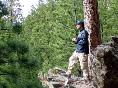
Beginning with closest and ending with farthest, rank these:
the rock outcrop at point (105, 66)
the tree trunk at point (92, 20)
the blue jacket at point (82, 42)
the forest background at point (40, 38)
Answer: the rock outcrop at point (105, 66)
the blue jacket at point (82, 42)
the tree trunk at point (92, 20)
the forest background at point (40, 38)

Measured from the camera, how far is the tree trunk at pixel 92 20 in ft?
38.1

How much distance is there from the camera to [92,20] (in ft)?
38.6

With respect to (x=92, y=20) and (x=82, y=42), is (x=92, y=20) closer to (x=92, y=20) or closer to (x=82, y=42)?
(x=92, y=20)

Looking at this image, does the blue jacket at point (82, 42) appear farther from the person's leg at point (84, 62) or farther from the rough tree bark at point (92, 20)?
the rough tree bark at point (92, 20)

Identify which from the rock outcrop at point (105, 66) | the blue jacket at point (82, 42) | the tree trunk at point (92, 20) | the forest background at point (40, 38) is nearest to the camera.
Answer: the rock outcrop at point (105, 66)

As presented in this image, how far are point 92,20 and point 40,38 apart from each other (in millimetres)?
29664

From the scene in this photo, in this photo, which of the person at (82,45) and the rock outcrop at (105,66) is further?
the person at (82,45)

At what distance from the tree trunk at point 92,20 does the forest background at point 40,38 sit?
161 inches

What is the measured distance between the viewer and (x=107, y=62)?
22.6 feet

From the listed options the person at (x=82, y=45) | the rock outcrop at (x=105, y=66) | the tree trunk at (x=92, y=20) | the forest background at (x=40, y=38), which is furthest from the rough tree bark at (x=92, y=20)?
the rock outcrop at (x=105, y=66)

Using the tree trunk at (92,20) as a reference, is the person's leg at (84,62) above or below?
below

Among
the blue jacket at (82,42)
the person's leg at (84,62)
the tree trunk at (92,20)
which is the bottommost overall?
the person's leg at (84,62)

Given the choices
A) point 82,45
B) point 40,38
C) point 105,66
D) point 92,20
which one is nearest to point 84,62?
point 82,45

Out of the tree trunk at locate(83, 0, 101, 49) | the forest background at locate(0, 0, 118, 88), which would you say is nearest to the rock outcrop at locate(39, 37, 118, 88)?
the tree trunk at locate(83, 0, 101, 49)
